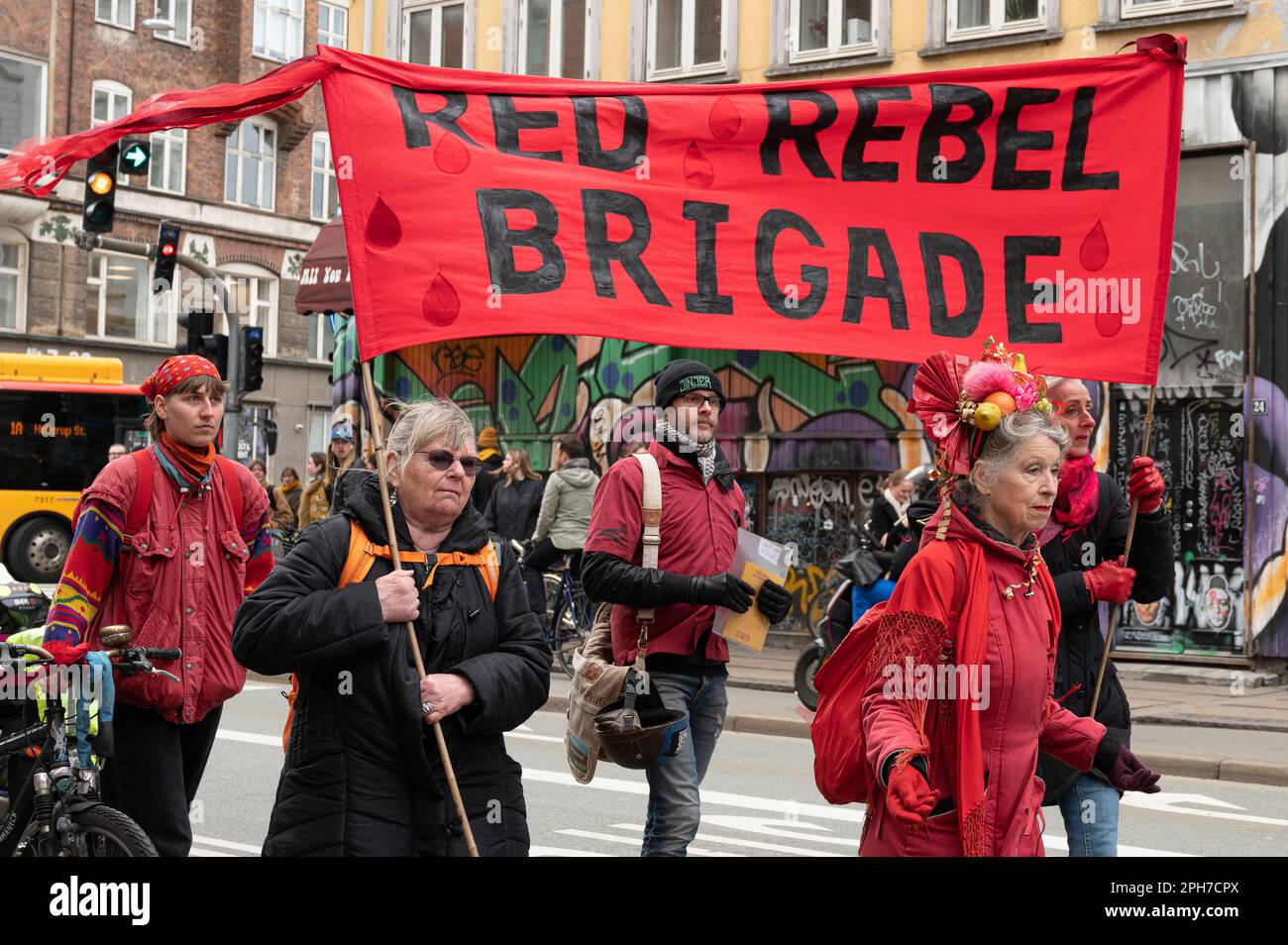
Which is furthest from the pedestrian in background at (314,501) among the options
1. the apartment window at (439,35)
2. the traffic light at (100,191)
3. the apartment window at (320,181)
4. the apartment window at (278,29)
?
the apartment window at (320,181)

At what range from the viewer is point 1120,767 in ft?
15.7

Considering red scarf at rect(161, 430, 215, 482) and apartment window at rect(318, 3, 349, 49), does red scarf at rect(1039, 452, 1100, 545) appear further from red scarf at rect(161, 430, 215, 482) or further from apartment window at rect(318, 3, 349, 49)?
apartment window at rect(318, 3, 349, 49)

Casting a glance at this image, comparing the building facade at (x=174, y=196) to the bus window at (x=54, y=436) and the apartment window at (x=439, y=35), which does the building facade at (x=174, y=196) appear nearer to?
the bus window at (x=54, y=436)

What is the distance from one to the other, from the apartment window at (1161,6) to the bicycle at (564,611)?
7844mm

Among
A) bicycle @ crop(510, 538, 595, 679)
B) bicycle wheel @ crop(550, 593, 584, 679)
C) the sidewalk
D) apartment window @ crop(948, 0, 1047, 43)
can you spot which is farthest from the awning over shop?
apartment window @ crop(948, 0, 1047, 43)

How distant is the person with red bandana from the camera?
5.99 metres

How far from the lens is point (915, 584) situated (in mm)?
4238

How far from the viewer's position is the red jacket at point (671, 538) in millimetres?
6434

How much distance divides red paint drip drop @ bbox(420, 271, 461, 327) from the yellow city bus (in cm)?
2343

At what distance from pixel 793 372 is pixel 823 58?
11.7ft

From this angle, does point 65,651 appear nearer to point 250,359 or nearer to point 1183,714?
point 1183,714

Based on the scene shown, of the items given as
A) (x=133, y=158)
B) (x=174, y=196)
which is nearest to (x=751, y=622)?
(x=133, y=158)

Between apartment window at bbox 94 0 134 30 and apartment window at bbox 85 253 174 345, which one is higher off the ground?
apartment window at bbox 94 0 134 30

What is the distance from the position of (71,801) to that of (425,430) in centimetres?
231
